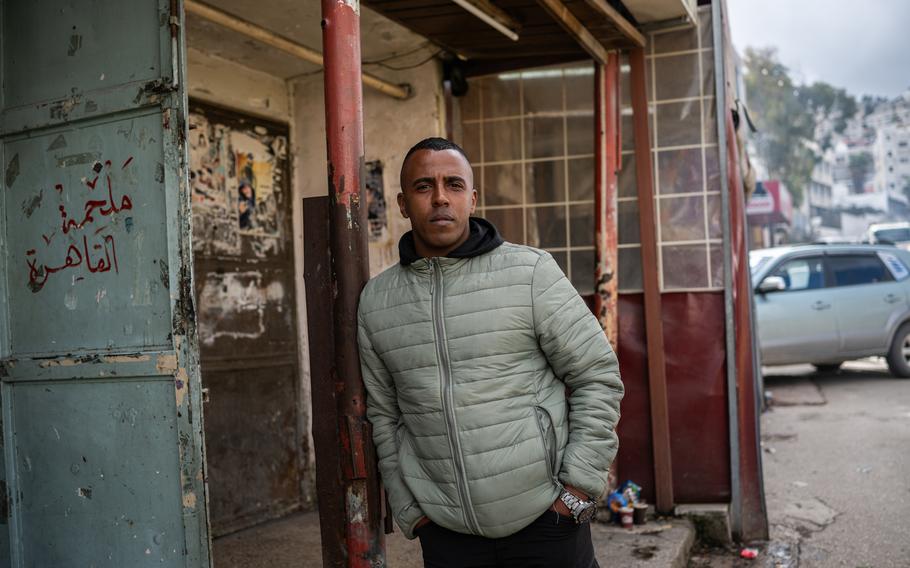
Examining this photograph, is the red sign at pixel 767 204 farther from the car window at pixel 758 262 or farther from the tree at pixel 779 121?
the tree at pixel 779 121

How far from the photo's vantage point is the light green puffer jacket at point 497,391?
2.17 m

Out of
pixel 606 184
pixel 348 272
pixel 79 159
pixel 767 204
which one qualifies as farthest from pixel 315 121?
pixel 767 204

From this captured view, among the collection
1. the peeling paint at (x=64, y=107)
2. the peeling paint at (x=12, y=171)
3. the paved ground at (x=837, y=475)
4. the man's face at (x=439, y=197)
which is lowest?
the paved ground at (x=837, y=475)

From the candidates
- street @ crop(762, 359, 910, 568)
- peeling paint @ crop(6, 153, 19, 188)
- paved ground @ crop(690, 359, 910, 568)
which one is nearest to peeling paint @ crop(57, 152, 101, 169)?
peeling paint @ crop(6, 153, 19, 188)

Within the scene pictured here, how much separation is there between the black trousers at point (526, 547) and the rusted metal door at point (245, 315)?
3092mm

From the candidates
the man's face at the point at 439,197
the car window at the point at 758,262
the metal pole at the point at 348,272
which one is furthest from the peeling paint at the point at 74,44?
the car window at the point at 758,262

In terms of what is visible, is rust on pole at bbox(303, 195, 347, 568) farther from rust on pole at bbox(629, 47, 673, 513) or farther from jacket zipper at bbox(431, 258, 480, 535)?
rust on pole at bbox(629, 47, 673, 513)

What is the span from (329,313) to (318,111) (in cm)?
340

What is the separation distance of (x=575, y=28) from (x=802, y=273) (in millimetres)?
7606

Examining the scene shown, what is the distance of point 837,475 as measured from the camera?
6.60m

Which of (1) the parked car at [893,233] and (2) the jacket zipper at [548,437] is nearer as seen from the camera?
(2) the jacket zipper at [548,437]

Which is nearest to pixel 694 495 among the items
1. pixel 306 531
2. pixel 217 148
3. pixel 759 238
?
pixel 306 531

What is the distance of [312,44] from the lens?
518 centimetres

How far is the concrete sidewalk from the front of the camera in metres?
4.40
